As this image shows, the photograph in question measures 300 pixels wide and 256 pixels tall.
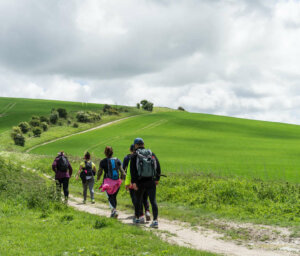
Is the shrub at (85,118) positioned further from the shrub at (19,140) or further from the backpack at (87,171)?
the backpack at (87,171)

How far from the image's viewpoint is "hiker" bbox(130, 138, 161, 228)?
1030 cm

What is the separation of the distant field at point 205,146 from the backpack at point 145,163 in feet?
59.1

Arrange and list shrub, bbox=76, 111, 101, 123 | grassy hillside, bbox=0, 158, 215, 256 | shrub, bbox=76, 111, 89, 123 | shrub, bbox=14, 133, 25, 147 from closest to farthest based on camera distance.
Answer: grassy hillside, bbox=0, 158, 215, 256 < shrub, bbox=14, 133, 25, 147 < shrub, bbox=76, 111, 89, 123 < shrub, bbox=76, 111, 101, 123

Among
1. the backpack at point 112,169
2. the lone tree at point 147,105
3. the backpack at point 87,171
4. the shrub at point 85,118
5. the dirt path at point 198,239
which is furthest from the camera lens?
the lone tree at point 147,105

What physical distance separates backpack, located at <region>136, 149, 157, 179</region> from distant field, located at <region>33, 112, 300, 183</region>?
18013 millimetres

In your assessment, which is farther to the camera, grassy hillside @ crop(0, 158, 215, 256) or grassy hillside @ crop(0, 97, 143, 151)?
grassy hillside @ crop(0, 97, 143, 151)

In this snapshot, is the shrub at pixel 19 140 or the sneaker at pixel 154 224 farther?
the shrub at pixel 19 140

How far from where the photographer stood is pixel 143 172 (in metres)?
10.3

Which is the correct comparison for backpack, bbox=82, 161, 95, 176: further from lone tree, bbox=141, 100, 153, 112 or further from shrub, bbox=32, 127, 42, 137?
lone tree, bbox=141, 100, 153, 112

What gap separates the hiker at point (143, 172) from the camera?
33.8ft

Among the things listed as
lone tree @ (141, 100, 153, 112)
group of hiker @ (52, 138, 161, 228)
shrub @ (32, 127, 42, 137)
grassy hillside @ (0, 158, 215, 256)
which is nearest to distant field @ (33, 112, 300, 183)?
shrub @ (32, 127, 42, 137)

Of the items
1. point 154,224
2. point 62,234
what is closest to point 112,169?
point 154,224

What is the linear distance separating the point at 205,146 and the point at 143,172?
43587 millimetres

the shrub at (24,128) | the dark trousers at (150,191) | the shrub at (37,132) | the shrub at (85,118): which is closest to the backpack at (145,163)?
the dark trousers at (150,191)
